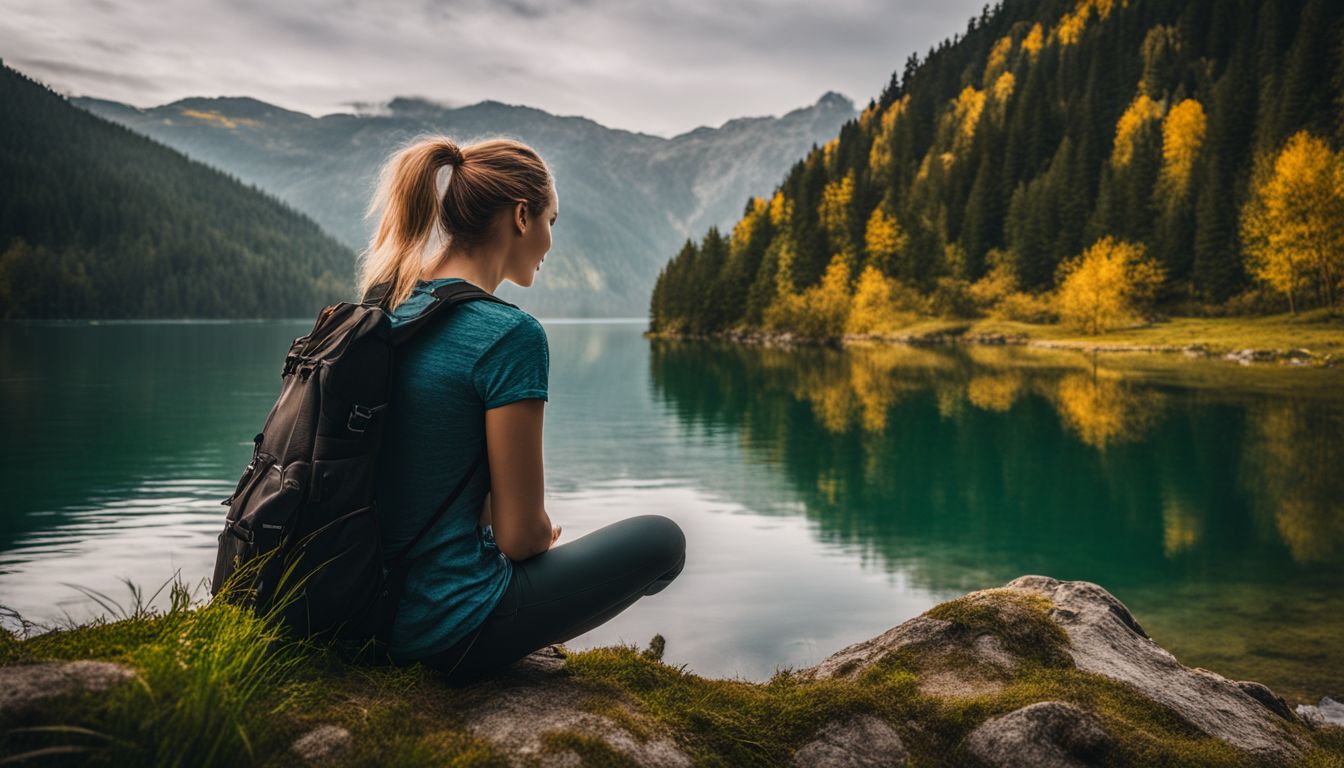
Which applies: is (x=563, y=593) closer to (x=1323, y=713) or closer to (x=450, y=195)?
(x=450, y=195)

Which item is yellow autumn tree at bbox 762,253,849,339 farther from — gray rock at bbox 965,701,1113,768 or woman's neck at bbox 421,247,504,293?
woman's neck at bbox 421,247,504,293

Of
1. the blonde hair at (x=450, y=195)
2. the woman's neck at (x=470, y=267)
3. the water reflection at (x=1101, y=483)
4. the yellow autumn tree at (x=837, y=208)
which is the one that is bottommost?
the water reflection at (x=1101, y=483)

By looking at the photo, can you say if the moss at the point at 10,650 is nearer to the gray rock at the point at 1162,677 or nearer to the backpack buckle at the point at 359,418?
the backpack buckle at the point at 359,418

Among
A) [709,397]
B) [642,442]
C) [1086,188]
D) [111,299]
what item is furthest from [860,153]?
[111,299]

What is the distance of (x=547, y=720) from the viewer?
2.99 meters

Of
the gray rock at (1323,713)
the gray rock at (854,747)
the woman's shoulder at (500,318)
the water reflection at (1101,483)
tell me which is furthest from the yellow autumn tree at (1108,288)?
the woman's shoulder at (500,318)

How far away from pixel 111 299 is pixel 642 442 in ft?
509

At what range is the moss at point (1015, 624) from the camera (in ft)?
14.6

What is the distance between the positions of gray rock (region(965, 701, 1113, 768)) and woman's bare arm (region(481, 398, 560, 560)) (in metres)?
1.94

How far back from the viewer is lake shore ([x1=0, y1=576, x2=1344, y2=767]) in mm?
2271

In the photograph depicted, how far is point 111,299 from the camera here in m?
144

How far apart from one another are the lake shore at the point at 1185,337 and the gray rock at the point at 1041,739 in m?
49.4

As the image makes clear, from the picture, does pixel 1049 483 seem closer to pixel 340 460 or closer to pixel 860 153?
pixel 340 460

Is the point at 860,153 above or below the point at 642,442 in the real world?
above
